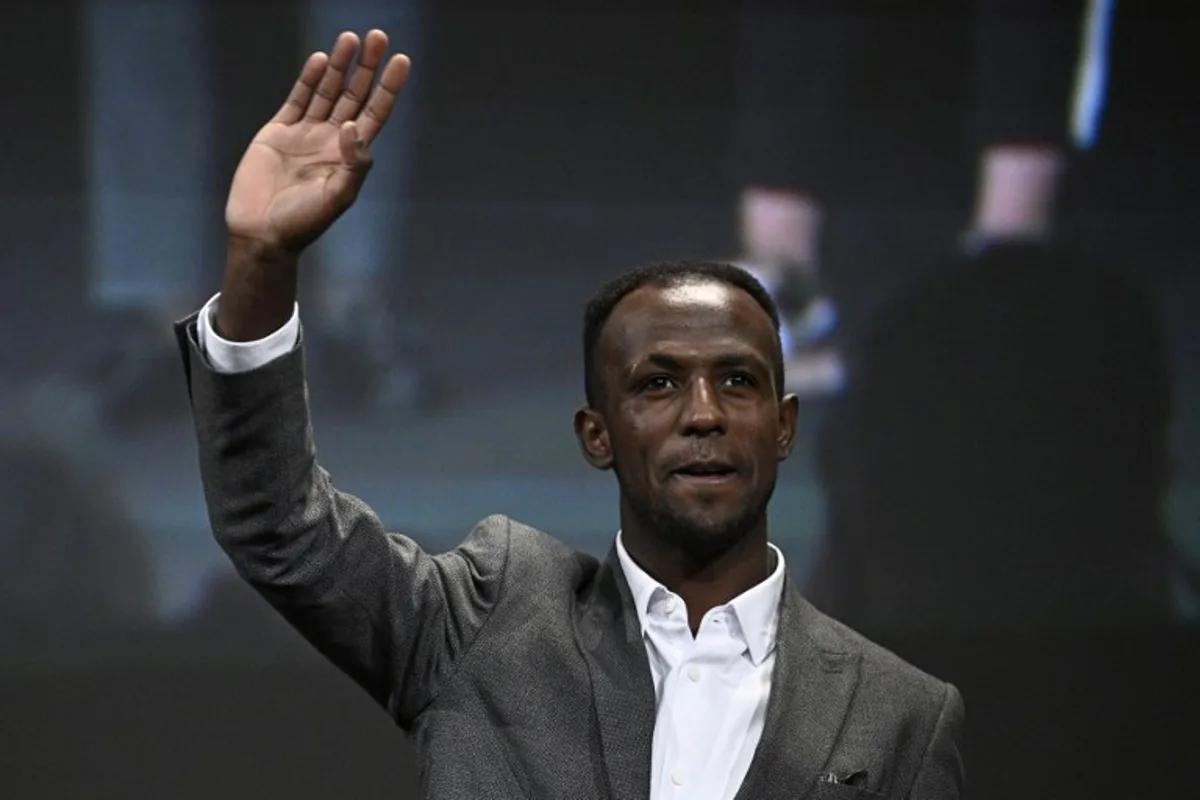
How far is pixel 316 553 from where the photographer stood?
187 centimetres

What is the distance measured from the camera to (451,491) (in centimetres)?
329

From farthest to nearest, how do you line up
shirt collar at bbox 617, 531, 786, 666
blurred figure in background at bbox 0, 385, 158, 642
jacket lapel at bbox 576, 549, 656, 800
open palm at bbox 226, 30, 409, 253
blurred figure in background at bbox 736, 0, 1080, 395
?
blurred figure in background at bbox 736, 0, 1080, 395, blurred figure in background at bbox 0, 385, 158, 642, shirt collar at bbox 617, 531, 786, 666, jacket lapel at bbox 576, 549, 656, 800, open palm at bbox 226, 30, 409, 253

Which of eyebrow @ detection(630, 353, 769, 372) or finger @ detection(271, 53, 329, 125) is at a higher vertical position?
finger @ detection(271, 53, 329, 125)

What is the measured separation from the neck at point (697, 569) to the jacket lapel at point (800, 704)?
8 centimetres

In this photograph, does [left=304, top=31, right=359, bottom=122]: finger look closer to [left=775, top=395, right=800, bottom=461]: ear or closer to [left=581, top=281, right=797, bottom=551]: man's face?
[left=581, top=281, right=797, bottom=551]: man's face

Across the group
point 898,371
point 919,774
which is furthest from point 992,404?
point 919,774

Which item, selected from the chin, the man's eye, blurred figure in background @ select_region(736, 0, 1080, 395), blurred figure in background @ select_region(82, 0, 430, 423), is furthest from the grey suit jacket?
blurred figure in background @ select_region(736, 0, 1080, 395)

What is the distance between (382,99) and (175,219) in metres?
1.49

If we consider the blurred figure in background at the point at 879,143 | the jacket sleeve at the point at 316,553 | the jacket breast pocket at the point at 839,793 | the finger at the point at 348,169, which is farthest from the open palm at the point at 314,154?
the blurred figure in background at the point at 879,143

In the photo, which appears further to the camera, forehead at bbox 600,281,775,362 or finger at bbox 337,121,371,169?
forehead at bbox 600,281,775,362

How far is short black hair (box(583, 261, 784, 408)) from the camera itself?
2162mm

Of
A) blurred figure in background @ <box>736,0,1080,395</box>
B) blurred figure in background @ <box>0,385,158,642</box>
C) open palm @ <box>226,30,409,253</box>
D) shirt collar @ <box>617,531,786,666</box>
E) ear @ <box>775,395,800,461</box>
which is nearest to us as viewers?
open palm @ <box>226,30,409,253</box>

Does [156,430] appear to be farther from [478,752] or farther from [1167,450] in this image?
[1167,450]

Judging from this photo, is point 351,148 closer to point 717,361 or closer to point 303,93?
point 303,93
